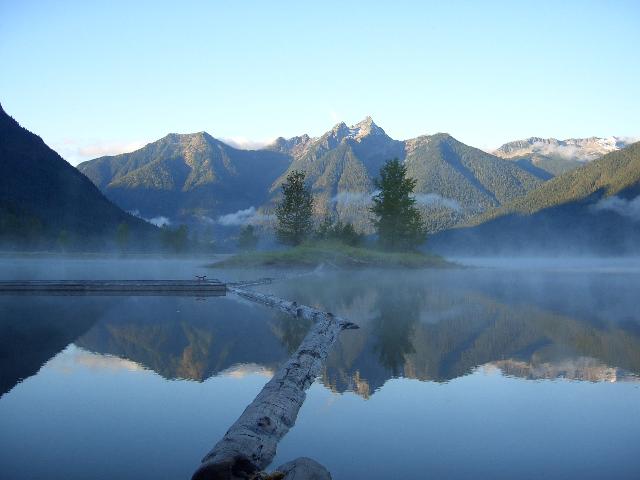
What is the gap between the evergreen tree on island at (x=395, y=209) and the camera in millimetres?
78312

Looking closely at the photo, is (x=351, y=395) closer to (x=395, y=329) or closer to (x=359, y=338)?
(x=359, y=338)

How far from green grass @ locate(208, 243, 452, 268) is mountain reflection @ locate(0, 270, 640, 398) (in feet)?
135

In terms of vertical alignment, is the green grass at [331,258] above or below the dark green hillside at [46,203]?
below

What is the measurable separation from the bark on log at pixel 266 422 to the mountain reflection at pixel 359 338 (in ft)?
1.88

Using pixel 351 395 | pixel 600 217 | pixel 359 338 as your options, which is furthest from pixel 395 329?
pixel 600 217

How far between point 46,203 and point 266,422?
542 feet

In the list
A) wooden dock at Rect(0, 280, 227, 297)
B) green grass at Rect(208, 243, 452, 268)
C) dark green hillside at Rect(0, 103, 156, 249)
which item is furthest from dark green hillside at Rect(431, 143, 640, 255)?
wooden dock at Rect(0, 280, 227, 297)

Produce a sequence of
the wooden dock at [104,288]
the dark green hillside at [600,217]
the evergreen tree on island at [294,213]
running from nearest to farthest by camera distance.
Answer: the wooden dock at [104,288], the evergreen tree on island at [294,213], the dark green hillside at [600,217]

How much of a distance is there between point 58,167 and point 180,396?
596 ft

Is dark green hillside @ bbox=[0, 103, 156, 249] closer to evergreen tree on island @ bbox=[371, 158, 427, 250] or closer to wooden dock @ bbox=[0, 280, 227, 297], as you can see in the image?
evergreen tree on island @ bbox=[371, 158, 427, 250]

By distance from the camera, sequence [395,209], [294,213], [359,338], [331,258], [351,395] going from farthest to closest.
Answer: [294,213]
[395,209]
[331,258]
[359,338]
[351,395]

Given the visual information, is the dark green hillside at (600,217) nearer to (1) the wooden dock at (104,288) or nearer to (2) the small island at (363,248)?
(2) the small island at (363,248)

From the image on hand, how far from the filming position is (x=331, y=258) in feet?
237

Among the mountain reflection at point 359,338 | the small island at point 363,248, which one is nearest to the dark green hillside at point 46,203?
the small island at point 363,248
